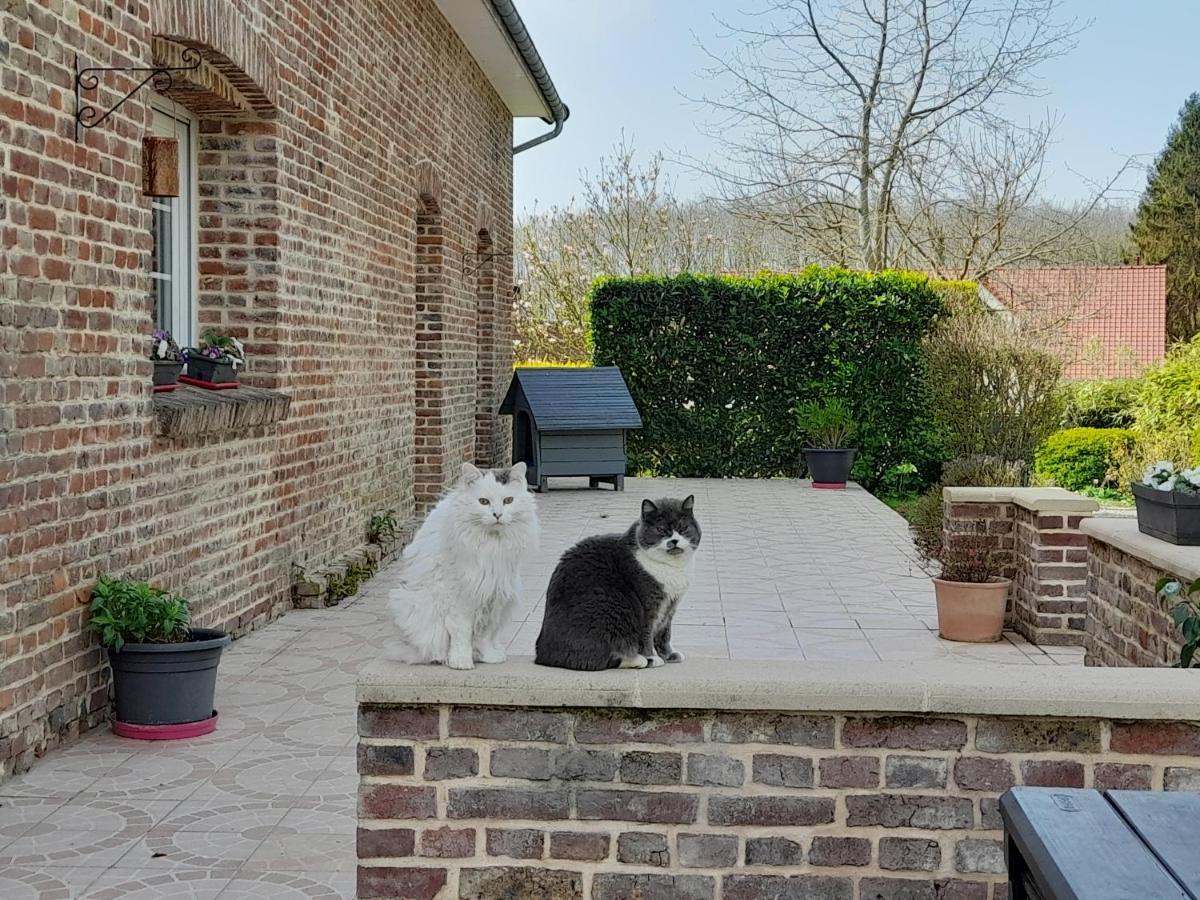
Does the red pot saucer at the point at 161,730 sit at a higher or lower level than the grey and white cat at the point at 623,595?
lower

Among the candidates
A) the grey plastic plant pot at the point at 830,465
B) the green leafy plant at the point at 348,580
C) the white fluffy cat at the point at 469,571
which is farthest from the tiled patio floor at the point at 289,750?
the grey plastic plant pot at the point at 830,465

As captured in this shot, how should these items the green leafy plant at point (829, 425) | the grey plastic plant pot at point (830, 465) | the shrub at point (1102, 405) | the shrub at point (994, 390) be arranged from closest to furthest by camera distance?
the shrub at point (994, 390) < the grey plastic plant pot at point (830, 465) < the green leafy plant at point (829, 425) < the shrub at point (1102, 405)

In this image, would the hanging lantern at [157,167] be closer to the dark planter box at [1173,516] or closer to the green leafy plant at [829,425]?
the dark planter box at [1173,516]

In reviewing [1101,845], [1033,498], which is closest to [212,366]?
[1033,498]

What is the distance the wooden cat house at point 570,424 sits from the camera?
50.2 feet

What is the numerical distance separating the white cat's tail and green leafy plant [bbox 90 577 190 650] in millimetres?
2210

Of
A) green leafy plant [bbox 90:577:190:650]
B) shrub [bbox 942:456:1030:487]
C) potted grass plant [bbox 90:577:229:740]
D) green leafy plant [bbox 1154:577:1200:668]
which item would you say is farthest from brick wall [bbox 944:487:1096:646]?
shrub [bbox 942:456:1030:487]

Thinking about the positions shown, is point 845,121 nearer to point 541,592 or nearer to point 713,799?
point 541,592

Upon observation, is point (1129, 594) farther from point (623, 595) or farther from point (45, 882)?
point (45, 882)

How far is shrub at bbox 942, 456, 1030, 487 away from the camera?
1437 centimetres

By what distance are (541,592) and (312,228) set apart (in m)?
2.73

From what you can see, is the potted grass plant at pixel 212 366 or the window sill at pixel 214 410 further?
the potted grass plant at pixel 212 366

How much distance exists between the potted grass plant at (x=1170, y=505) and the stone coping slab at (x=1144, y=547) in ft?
0.17

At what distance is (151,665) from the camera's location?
538cm
